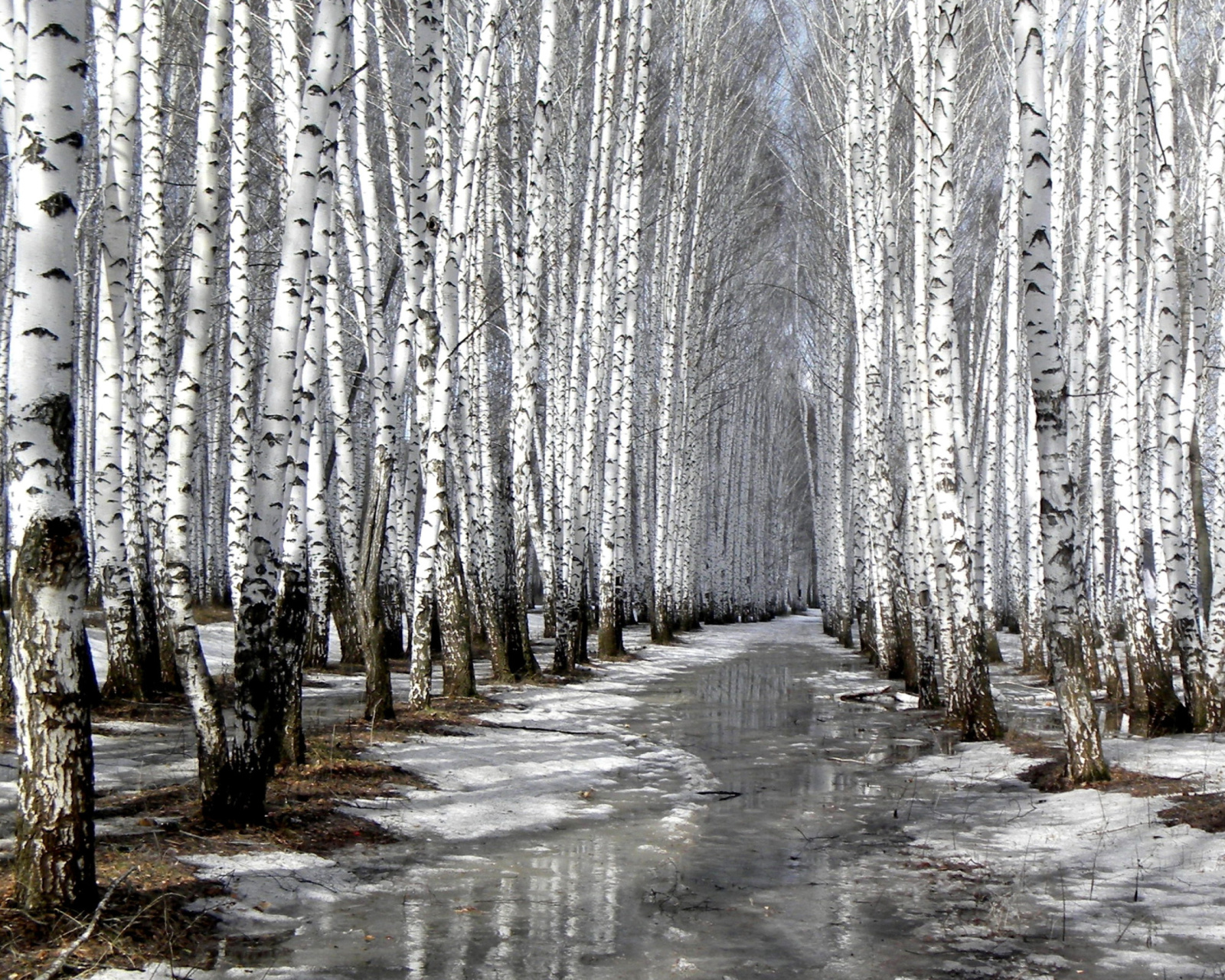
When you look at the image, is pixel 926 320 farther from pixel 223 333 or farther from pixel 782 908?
pixel 223 333

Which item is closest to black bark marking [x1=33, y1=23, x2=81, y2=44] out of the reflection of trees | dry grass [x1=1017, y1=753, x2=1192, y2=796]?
the reflection of trees

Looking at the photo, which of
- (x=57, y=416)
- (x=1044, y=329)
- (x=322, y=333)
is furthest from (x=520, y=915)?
(x=1044, y=329)

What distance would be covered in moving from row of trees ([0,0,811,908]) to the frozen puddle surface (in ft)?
3.29

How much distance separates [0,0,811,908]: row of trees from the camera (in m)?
3.98

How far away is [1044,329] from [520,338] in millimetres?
7597

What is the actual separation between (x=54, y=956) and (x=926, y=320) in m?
9.36

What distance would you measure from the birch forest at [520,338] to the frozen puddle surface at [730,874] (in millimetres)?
850

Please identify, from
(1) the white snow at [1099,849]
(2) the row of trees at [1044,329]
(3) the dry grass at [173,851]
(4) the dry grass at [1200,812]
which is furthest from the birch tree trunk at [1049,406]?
(3) the dry grass at [173,851]

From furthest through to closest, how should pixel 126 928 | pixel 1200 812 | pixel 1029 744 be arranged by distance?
pixel 1029 744, pixel 1200 812, pixel 126 928

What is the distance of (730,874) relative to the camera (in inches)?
215

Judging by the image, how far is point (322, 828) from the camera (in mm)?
5832

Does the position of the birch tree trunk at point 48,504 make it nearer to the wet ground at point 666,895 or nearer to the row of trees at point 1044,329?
the wet ground at point 666,895

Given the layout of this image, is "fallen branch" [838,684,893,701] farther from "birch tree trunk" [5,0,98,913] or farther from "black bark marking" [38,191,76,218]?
"black bark marking" [38,191,76,218]

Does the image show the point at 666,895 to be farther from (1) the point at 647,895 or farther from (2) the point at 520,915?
(2) the point at 520,915
